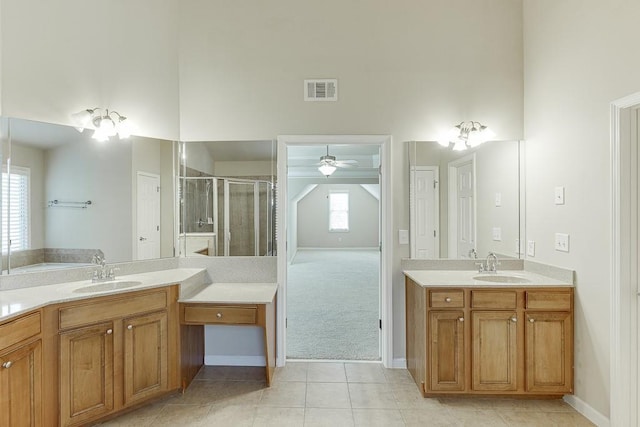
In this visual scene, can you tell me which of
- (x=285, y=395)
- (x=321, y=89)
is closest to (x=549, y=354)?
(x=285, y=395)

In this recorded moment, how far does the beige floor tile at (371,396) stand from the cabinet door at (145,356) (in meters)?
1.36

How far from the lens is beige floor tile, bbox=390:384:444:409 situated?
8.43 ft

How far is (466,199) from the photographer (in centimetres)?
323

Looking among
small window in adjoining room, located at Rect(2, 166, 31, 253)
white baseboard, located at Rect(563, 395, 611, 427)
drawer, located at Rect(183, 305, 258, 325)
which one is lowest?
white baseboard, located at Rect(563, 395, 611, 427)

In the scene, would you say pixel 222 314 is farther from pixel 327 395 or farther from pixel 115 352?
pixel 327 395

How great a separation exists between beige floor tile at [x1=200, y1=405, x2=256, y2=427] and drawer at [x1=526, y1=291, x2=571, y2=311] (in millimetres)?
2044

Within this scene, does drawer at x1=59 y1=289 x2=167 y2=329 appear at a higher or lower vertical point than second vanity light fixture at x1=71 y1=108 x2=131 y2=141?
lower

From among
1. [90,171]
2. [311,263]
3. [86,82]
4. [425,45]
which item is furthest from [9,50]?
[311,263]

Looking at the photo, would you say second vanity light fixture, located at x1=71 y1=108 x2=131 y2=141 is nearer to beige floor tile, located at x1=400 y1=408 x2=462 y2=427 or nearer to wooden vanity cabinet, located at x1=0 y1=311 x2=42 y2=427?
wooden vanity cabinet, located at x1=0 y1=311 x2=42 y2=427

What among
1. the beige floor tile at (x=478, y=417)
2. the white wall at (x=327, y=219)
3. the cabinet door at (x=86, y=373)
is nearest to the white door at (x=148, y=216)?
the cabinet door at (x=86, y=373)

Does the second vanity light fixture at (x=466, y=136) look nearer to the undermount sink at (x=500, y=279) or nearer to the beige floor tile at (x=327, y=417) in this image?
the undermount sink at (x=500, y=279)

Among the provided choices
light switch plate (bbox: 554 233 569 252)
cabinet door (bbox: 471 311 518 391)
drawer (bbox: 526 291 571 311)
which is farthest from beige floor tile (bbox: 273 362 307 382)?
light switch plate (bbox: 554 233 569 252)

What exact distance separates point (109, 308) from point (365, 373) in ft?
6.63

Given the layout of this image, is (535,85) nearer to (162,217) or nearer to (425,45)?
(425,45)
